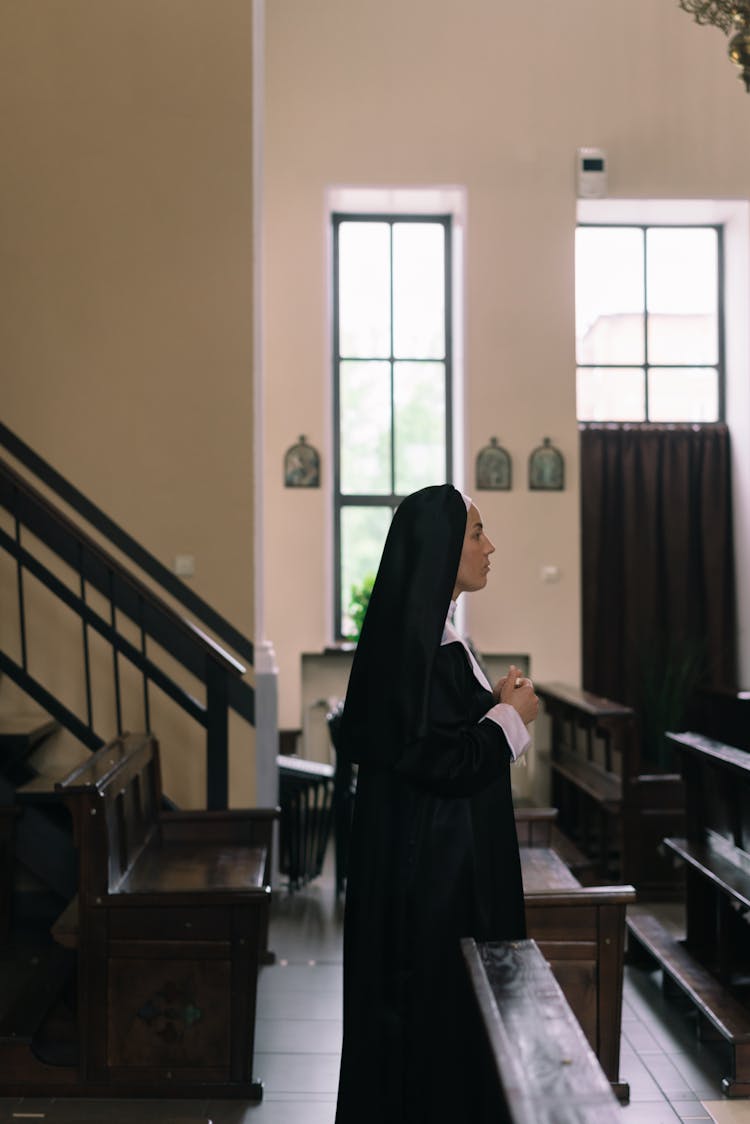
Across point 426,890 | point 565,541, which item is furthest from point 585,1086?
point 565,541

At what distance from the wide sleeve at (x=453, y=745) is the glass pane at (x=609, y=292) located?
685cm

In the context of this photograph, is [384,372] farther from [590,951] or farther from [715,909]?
[590,951]

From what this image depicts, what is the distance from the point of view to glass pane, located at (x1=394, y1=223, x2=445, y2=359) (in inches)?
350

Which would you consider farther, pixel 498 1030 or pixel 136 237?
pixel 136 237

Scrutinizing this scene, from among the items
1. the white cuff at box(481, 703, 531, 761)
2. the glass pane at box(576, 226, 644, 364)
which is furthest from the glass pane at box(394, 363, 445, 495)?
the white cuff at box(481, 703, 531, 761)

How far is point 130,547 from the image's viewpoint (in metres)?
5.50

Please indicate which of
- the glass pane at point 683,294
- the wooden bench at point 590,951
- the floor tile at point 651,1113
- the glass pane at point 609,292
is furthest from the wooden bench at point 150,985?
the glass pane at point 683,294

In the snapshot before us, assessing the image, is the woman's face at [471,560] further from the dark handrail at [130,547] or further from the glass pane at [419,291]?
the glass pane at [419,291]

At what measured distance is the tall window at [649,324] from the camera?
895 centimetres

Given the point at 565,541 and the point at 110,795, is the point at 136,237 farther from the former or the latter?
the point at 565,541

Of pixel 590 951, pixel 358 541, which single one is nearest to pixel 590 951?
pixel 590 951

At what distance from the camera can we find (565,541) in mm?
8242

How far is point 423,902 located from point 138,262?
395 cm

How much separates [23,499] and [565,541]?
13.3 ft
